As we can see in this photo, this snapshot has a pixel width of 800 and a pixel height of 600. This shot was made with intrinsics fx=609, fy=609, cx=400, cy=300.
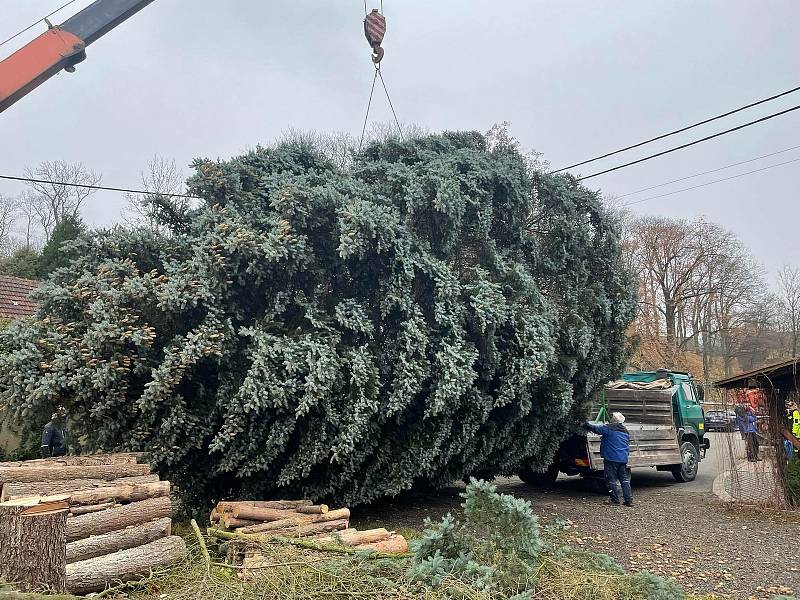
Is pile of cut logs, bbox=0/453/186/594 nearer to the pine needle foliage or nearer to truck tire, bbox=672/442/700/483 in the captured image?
the pine needle foliage

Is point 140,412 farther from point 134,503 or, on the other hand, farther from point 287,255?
point 287,255

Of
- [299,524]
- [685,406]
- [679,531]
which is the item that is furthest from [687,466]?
[299,524]

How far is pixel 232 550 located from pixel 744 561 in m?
5.72

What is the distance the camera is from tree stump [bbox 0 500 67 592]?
3838 mm

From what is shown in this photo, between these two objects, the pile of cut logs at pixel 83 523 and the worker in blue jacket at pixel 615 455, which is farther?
the worker in blue jacket at pixel 615 455

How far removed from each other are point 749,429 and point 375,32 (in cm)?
895

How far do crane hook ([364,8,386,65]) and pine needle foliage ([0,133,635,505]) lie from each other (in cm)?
159

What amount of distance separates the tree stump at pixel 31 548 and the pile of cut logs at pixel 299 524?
6.25ft

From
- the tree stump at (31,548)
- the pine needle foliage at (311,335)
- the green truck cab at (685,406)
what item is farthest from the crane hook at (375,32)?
the green truck cab at (685,406)

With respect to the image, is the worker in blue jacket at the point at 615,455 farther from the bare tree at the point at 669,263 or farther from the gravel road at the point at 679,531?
the bare tree at the point at 669,263

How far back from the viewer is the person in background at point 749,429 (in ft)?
33.1

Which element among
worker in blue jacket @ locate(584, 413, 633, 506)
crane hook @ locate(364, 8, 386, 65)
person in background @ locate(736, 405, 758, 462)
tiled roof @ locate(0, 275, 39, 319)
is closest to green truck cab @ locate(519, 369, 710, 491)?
worker in blue jacket @ locate(584, 413, 633, 506)

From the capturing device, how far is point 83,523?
494 centimetres

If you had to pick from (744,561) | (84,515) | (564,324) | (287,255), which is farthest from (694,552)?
(84,515)
